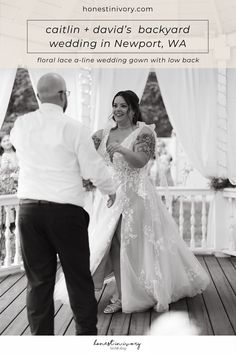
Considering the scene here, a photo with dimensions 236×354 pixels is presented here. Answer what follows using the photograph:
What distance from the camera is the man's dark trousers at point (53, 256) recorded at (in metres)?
2.06

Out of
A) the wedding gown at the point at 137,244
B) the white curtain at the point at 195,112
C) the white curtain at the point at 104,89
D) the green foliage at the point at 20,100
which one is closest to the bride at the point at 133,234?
the wedding gown at the point at 137,244

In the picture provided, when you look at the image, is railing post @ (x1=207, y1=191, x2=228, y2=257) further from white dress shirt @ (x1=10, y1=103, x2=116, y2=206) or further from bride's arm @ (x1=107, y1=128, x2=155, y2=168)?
white dress shirt @ (x1=10, y1=103, x2=116, y2=206)

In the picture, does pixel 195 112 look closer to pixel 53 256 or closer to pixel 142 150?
pixel 142 150

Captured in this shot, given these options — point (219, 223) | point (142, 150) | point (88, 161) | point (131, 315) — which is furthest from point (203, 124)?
point (88, 161)

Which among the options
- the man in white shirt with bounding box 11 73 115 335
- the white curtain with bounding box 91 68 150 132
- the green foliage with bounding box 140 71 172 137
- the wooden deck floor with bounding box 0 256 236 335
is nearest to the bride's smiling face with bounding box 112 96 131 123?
the man in white shirt with bounding box 11 73 115 335

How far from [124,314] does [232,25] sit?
2.79m

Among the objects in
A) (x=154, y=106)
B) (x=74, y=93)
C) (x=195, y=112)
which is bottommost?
(x=195, y=112)

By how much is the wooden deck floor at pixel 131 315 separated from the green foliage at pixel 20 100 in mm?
9531

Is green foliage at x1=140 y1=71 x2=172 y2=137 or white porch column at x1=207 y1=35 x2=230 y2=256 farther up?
green foliage at x1=140 y1=71 x2=172 y2=137

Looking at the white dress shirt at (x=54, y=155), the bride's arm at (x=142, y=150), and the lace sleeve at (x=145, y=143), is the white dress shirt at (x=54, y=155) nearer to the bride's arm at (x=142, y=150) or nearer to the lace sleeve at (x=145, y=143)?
the bride's arm at (x=142, y=150)

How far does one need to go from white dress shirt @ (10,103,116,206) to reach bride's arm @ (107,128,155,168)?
688mm

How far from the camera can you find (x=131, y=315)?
9.48 ft

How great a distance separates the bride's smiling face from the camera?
2.90m

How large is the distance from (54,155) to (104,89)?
8.49 ft
